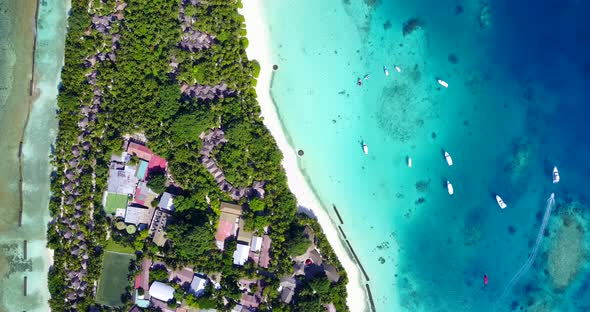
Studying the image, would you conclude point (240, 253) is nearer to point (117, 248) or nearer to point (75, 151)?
point (117, 248)

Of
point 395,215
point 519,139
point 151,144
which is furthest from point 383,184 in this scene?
point 151,144

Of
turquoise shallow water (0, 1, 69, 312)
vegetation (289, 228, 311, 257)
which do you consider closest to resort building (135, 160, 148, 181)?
turquoise shallow water (0, 1, 69, 312)

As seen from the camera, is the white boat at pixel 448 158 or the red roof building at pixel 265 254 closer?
the red roof building at pixel 265 254

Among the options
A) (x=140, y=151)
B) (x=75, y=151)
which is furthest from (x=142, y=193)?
(x=75, y=151)

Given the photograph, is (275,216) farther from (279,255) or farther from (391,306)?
(391,306)

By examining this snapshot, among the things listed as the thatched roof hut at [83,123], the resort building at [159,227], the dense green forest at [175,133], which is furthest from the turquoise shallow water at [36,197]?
the resort building at [159,227]

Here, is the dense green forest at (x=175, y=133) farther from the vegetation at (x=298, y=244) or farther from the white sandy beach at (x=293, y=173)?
the white sandy beach at (x=293, y=173)

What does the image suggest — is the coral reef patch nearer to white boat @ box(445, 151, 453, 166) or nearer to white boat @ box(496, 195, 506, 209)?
white boat @ box(496, 195, 506, 209)
